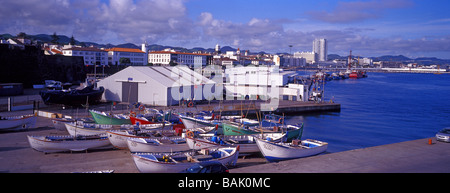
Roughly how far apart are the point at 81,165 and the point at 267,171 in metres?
5.89

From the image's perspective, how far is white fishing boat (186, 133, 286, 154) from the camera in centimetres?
1226

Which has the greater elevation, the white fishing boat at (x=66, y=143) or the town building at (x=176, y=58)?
the town building at (x=176, y=58)

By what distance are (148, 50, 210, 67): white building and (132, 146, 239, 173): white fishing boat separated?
7128 centimetres

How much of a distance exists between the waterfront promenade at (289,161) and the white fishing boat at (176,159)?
0.64 meters

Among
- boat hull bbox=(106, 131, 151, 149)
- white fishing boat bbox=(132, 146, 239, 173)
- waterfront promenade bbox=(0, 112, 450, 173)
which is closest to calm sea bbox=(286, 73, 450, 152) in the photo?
waterfront promenade bbox=(0, 112, 450, 173)

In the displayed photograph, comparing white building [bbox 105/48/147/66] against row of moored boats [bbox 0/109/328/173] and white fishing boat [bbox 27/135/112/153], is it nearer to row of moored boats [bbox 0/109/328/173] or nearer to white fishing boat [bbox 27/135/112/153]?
row of moored boats [bbox 0/109/328/173]

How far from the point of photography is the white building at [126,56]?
72562 mm

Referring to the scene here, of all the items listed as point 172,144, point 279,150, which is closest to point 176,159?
point 172,144

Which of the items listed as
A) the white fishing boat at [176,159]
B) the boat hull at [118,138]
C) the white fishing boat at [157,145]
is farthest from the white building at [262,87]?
the white fishing boat at [176,159]

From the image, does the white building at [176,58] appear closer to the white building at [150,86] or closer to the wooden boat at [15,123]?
the white building at [150,86]

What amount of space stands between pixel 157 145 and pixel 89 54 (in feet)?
199
